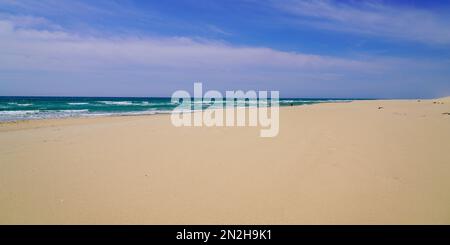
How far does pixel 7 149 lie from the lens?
623 cm

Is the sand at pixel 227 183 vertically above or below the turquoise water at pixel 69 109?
below

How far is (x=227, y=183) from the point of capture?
4.09 m

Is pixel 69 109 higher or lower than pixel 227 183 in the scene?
higher

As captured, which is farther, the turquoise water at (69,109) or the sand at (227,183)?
the turquoise water at (69,109)

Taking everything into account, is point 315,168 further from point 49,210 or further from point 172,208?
point 49,210

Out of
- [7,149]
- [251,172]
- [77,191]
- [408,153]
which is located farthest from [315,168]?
[7,149]

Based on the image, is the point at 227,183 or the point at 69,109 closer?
the point at 227,183

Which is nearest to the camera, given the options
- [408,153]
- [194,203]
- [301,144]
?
[194,203]

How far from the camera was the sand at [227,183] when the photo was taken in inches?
125

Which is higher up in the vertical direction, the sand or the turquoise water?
the turquoise water

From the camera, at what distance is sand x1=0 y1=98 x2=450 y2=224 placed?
317cm
